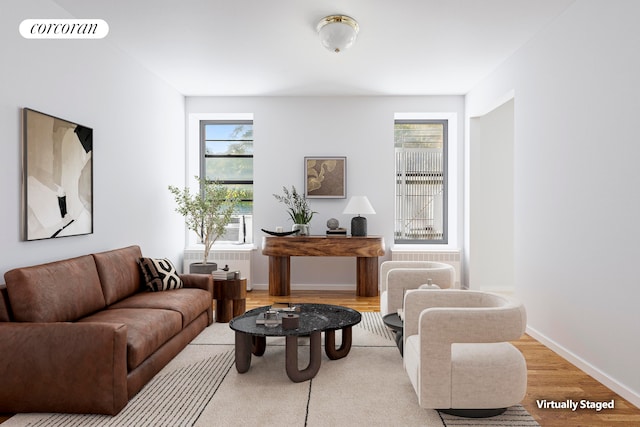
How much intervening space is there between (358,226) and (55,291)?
3964mm

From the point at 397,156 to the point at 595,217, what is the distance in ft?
12.9

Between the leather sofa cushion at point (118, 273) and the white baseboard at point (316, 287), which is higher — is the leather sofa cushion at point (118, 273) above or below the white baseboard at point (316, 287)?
above

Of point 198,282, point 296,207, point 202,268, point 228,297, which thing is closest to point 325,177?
point 296,207

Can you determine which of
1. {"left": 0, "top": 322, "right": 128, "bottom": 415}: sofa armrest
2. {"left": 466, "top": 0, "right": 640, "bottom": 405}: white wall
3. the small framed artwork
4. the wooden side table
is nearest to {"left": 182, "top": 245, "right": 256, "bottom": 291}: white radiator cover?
the small framed artwork

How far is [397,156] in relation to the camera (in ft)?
22.9

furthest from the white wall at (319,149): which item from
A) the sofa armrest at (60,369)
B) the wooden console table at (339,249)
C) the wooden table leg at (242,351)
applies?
the sofa armrest at (60,369)

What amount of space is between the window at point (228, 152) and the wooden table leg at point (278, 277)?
143 cm

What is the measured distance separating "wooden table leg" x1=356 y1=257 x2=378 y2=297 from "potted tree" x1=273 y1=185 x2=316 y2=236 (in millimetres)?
908

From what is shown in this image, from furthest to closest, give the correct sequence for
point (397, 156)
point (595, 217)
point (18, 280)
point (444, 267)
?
point (397, 156)
point (444, 267)
point (595, 217)
point (18, 280)

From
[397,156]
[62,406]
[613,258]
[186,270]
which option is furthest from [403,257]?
[62,406]

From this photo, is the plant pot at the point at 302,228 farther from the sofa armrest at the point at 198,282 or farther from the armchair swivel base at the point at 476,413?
the armchair swivel base at the point at 476,413

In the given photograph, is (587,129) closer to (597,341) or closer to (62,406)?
(597,341)

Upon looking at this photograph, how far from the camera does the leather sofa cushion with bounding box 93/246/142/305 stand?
3.72 m

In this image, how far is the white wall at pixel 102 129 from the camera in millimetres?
3104
